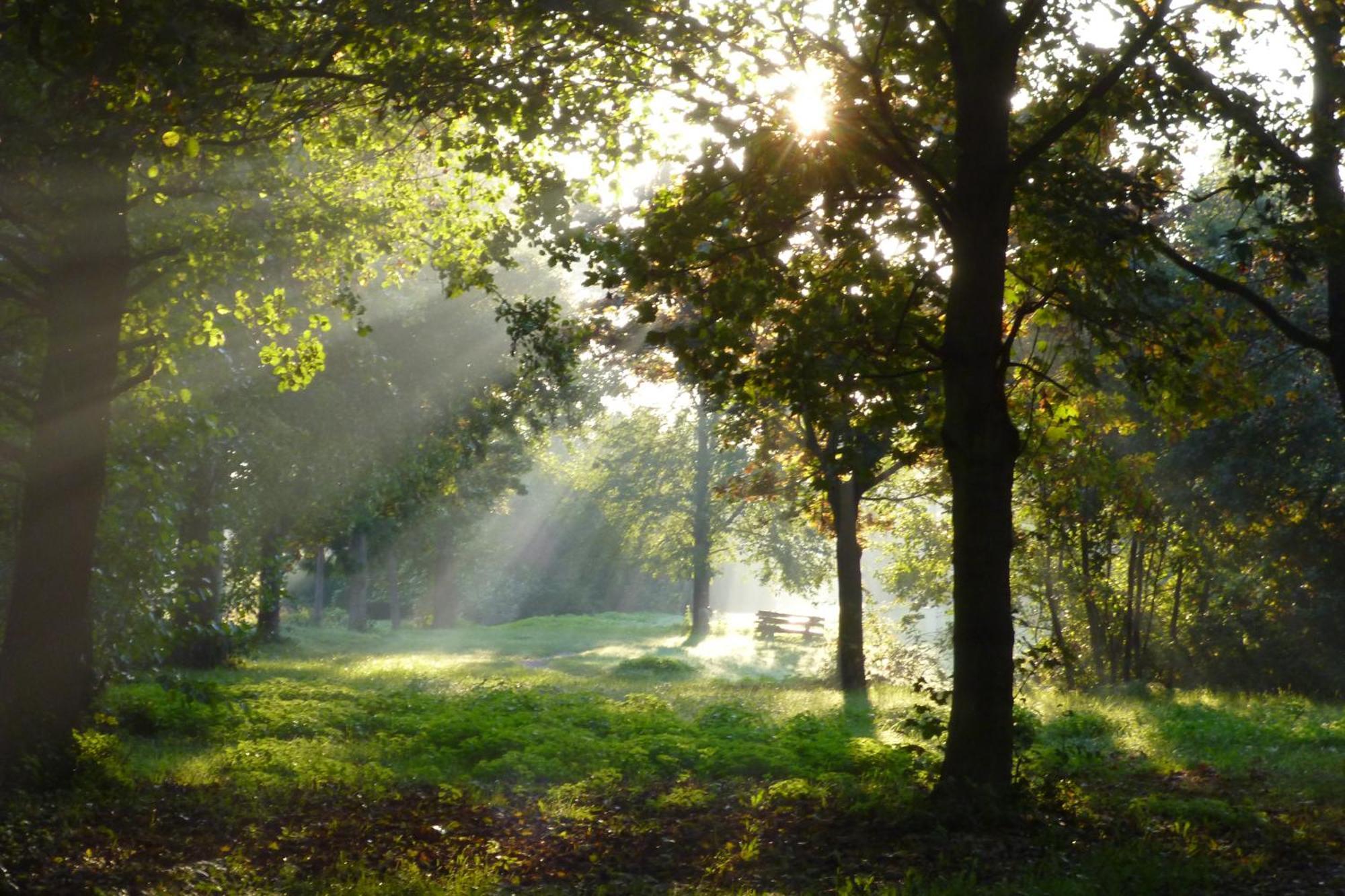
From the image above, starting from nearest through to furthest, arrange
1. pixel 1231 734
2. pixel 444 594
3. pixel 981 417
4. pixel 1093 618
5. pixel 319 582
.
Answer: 1. pixel 981 417
2. pixel 1231 734
3. pixel 1093 618
4. pixel 319 582
5. pixel 444 594

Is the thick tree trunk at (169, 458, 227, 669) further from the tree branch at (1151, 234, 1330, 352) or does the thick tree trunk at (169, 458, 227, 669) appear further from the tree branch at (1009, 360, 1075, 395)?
the tree branch at (1151, 234, 1330, 352)

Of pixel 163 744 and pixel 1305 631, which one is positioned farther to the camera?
pixel 1305 631

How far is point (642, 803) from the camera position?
10.2m

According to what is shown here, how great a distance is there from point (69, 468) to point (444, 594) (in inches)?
2055

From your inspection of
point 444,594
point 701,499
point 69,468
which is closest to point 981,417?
point 69,468

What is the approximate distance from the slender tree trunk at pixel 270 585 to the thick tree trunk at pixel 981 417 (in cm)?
1270

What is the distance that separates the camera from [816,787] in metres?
10.0

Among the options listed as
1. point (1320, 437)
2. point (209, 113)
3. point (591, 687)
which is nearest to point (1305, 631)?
point (1320, 437)

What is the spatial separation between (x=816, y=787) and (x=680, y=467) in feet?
117

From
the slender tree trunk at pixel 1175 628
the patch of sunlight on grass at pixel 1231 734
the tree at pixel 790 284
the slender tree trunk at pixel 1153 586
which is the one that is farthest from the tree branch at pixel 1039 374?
the slender tree trunk at pixel 1175 628

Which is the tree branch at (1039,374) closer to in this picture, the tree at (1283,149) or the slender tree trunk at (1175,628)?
the tree at (1283,149)

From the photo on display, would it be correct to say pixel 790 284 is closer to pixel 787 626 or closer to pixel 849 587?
pixel 849 587

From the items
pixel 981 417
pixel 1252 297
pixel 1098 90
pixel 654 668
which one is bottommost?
pixel 654 668

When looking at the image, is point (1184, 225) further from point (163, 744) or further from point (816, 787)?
point (163, 744)
